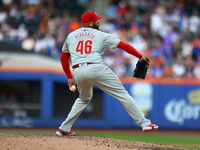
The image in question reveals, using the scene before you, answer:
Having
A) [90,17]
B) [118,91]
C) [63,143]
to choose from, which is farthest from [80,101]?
[90,17]

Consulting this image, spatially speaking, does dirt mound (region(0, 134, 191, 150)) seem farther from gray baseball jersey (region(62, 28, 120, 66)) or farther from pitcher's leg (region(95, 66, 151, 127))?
gray baseball jersey (region(62, 28, 120, 66))

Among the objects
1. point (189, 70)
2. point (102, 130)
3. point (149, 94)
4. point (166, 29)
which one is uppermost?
point (166, 29)

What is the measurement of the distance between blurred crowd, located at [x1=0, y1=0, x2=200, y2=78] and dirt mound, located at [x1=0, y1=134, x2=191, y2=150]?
7992 millimetres

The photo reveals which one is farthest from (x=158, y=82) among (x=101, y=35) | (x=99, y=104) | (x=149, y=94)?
(x=101, y=35)

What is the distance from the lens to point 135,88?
13898 millimetres

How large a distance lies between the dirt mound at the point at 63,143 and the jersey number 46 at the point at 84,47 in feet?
3.97

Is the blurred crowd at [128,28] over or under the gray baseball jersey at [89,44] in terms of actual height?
over

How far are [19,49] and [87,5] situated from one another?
4284 millimetres

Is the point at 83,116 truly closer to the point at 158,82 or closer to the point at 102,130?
the point at 102,130

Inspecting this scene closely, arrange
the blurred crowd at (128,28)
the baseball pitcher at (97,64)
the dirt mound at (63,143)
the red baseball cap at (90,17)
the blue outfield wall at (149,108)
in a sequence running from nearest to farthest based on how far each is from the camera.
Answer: the dirt mound at (63,143), the baseball pitcher at (97,64), the red baseball cap at (90,17), the blue outfield wall at (149,108), the blurred crowd at (128,28)

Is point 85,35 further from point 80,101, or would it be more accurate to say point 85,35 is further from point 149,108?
point 149,108

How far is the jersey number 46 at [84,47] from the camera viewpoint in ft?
18.5

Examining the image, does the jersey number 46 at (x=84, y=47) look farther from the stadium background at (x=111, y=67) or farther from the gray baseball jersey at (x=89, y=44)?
the stadium background at (x=111, y=67)

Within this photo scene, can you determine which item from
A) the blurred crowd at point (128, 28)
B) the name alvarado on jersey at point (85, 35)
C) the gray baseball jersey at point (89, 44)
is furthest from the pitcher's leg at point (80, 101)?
the blurred crowd at point (128, 28)
